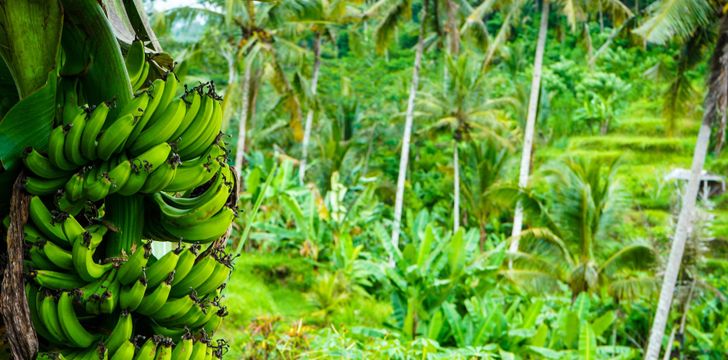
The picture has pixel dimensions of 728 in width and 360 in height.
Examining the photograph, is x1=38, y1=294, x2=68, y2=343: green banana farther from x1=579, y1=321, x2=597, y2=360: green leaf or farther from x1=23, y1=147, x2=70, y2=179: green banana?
x1=579, y1=321, x2=597, y2=360: green leaf

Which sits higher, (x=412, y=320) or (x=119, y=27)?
(x=119, y=27)

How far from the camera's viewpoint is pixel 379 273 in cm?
976

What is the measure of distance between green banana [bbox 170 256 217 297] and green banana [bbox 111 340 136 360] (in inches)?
11.8

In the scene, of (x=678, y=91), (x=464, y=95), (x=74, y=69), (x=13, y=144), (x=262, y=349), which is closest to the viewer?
(x=13, y=144)

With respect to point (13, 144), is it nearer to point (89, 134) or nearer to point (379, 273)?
point (89, 134)

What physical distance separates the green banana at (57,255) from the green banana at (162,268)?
0.80 ft

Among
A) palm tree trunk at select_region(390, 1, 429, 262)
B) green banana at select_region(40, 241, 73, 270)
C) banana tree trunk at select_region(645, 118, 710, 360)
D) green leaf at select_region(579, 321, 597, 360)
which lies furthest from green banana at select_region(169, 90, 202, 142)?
palm tree trunk at select_region(390, 1, 429, 262)

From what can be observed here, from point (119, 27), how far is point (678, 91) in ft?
35.0

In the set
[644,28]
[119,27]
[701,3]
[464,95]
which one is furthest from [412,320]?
[464,95]

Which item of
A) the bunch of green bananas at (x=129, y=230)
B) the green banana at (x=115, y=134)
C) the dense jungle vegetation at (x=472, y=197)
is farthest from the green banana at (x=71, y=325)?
the dense jungle vegetation at (x=472, y=197)

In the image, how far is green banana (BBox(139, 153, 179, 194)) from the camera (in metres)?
2.11

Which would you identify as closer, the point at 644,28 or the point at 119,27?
the point at 119,27

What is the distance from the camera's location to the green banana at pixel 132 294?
2057 mm

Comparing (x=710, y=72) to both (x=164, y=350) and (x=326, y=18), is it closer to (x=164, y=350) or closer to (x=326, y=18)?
(x=326, y=18)
